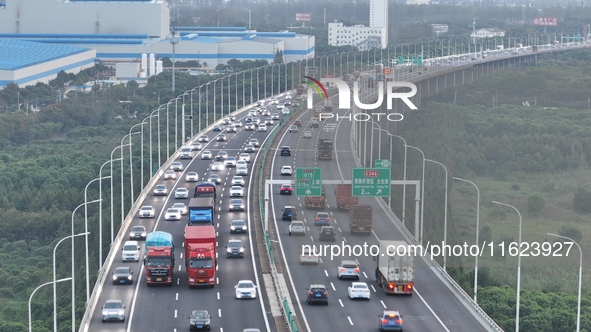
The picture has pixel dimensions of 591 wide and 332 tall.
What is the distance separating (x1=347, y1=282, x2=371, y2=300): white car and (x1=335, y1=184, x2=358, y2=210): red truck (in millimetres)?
10574

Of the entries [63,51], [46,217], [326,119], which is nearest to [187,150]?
[46,217]

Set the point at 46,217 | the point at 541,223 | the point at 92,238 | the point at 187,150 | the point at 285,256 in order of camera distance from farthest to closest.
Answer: the point at 541,223
the point at 187,150
the point at 46,217
the point at 92,238
the point at 285,256

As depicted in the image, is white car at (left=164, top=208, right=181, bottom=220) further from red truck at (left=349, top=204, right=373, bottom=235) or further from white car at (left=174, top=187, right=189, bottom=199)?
red truck at (left=349, top=204, right=373, bottom=235)

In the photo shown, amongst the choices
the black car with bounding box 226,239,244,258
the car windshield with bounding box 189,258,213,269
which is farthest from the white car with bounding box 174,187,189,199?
the car windshield with bounding box 189,258,213,269

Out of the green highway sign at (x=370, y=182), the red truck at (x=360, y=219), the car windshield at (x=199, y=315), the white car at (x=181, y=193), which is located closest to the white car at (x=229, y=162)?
the white car at (x=181, y=193)

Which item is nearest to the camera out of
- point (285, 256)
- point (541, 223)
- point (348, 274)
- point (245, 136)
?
point (348, 274)

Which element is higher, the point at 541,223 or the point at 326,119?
the point at 326,119

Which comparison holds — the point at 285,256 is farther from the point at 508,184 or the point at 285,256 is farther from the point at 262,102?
the point at 262,102

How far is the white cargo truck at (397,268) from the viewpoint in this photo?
1816 inches

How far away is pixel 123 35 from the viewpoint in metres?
173

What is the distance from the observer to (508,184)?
375ft

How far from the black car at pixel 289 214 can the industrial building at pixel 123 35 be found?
106764mm

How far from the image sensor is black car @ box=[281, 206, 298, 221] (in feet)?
201

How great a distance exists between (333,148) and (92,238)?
14.2 meters
